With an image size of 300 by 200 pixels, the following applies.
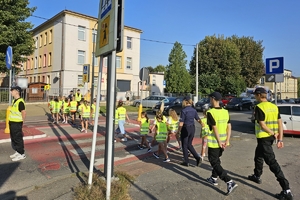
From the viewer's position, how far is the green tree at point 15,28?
61.1ft

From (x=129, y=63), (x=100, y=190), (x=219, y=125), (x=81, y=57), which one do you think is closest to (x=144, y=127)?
(x=219, y=125)

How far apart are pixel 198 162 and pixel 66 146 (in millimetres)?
4153

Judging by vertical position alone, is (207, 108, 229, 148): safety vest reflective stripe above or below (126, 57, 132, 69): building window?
below

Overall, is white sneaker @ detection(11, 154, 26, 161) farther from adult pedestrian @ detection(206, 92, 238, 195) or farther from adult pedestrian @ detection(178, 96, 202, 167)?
adult pedestrian @ detection(206, 92, 238, 195)

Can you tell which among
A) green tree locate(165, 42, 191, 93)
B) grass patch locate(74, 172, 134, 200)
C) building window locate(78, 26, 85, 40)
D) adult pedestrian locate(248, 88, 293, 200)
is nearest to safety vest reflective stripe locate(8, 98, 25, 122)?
grass patch locate(74, 172, 134, 200)

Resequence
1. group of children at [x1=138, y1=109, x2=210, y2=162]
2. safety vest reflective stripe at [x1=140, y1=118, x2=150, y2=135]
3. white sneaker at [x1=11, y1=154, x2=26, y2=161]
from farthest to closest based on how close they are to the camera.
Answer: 1. safety vest reflective stripe at [x1=140, y1=118, x2=150, y2=135]
2. group of children at [x1=138, y1=109, x2=210, y2=162]
3. white sneaker at [x1=11, y1=154, x2=26, y2=161]

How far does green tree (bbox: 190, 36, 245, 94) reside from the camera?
126 ft

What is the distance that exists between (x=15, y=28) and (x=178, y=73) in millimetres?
27697

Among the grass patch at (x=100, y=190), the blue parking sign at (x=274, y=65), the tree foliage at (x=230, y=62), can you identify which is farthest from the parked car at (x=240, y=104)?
the grass patch at (x=100, y=190)

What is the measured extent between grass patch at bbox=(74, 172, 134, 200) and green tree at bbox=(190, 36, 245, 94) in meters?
34.6

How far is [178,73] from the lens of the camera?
42.3 meters

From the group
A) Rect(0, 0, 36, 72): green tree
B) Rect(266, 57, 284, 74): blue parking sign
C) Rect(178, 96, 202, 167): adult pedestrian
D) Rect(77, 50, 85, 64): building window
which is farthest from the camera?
Rect(77, 50, 85, 64): building window

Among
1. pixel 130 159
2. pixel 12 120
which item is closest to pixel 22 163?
pixel 12 120

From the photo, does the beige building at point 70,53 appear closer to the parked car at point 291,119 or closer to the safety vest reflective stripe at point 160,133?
the parked car at point 291,119
